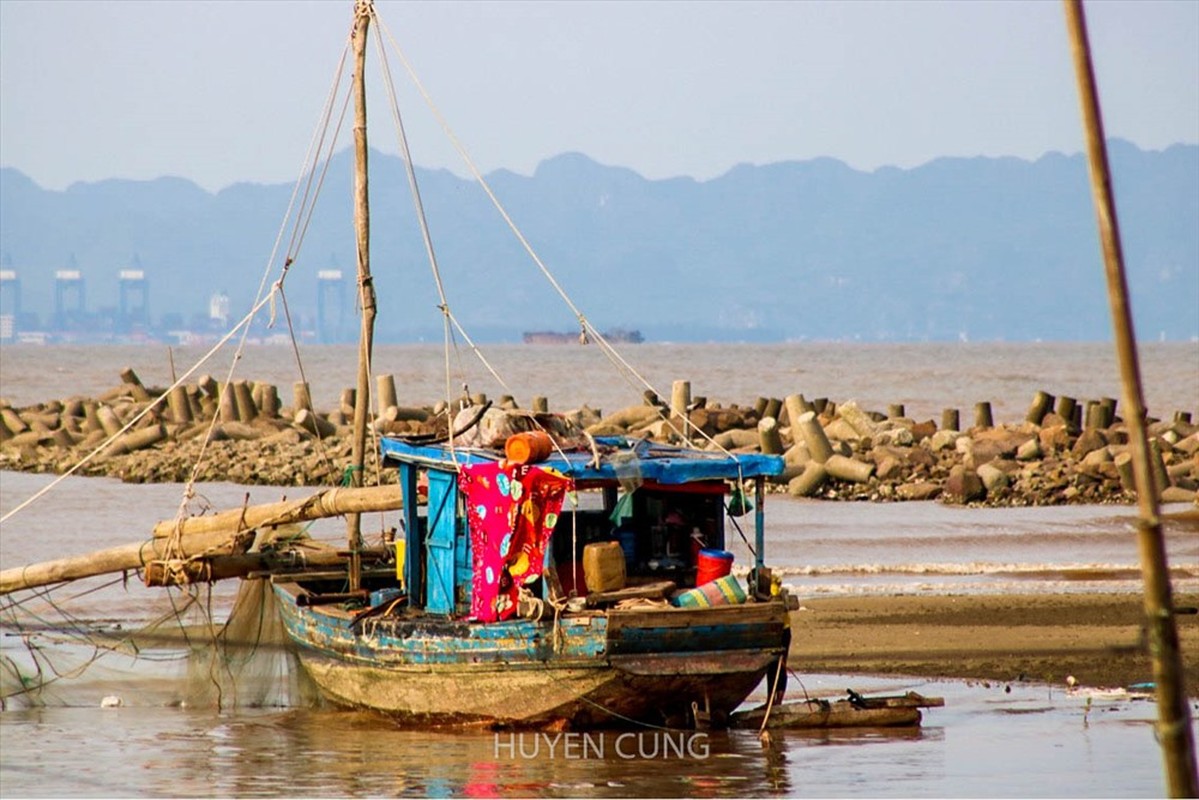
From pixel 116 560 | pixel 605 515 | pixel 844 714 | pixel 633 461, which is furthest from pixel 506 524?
pixel 116 560

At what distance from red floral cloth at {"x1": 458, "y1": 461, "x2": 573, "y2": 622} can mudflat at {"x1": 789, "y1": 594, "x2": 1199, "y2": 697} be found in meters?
4.57

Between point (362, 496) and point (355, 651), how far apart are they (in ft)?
6.60

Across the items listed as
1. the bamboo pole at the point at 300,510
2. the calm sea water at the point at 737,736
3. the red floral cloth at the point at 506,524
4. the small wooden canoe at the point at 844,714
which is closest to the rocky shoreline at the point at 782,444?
the calm sea water at the point at 737,736

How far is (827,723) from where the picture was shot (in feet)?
50.1

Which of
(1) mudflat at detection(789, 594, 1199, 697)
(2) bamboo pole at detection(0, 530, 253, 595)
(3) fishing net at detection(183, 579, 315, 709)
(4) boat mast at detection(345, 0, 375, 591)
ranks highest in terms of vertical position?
(4) boat mast at detection(345, 0, 375, 591)

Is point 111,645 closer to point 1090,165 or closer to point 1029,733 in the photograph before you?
point 1029,733

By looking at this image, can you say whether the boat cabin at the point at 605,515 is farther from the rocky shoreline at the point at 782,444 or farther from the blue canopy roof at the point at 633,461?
the rocky shoreline at the point at 782,444

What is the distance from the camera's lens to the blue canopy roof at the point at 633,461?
14.7m

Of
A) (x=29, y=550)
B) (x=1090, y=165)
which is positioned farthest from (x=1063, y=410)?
(x=1090, y=165)

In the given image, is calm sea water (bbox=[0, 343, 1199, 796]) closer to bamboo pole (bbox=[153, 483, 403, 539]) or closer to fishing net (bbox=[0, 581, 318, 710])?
fishing net (bbox=[0, 581, 318, 710])

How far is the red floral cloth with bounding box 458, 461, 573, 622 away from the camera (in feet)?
48.3

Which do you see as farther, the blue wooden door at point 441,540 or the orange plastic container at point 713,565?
the blue wooden door at point 441,540

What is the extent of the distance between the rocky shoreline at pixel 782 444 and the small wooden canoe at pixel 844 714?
1379 centimetres

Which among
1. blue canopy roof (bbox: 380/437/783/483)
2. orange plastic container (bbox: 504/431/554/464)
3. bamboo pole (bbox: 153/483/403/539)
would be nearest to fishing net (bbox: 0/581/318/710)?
bamboo pole (bbox: 153/483/403/539)
